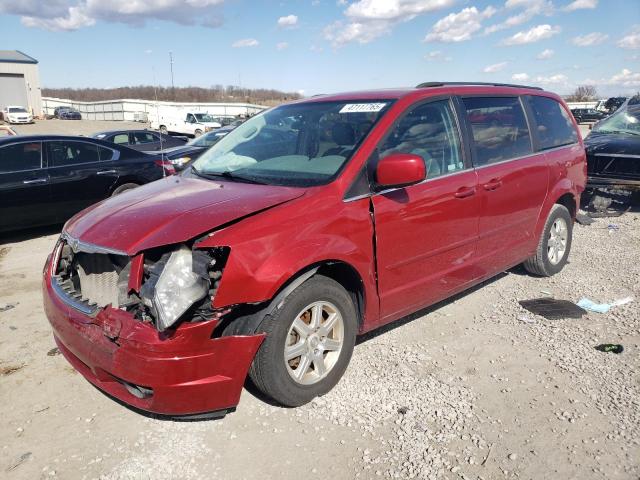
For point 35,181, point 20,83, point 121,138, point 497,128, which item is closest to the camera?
point 497,128

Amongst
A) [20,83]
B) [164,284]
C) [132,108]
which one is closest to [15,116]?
[132,108]

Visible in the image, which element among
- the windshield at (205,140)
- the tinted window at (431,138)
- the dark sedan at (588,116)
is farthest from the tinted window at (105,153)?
the dark sedan at (588,116)

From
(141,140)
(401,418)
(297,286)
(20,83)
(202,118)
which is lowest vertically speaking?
(401,418)

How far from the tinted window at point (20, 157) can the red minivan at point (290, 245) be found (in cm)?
431

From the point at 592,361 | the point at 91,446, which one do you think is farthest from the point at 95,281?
the point at 592,361

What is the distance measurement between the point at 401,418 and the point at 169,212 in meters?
1.80

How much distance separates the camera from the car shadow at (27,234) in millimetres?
7359

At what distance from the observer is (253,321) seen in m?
2.71

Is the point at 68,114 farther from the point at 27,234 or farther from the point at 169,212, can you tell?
the point at 169,212

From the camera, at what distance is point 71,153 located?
305 inches

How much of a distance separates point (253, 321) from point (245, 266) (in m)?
0.30

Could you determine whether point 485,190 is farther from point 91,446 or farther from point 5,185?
point 5,185

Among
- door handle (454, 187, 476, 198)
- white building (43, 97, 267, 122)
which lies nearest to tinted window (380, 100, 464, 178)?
door handle (454, 187, 476, 198)

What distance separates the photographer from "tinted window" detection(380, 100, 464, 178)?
11.6 ft
